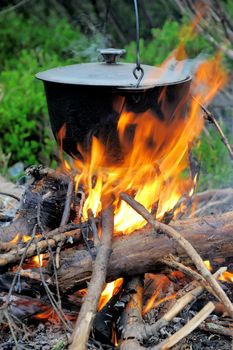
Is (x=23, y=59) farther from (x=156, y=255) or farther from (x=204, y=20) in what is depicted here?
(x=156, y=255)

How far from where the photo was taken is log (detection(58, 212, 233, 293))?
2.39 metres

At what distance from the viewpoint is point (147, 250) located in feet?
8.03

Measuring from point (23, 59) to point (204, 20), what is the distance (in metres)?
1.90

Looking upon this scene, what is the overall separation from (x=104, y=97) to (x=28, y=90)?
317 centimetres

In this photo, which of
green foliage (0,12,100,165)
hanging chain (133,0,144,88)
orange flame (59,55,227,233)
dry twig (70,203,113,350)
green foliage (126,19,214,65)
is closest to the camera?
dry twig (70,203,113,350)

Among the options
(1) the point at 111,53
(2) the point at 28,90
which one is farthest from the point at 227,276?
(2) the point at 28,90

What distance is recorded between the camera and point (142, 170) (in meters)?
2.74

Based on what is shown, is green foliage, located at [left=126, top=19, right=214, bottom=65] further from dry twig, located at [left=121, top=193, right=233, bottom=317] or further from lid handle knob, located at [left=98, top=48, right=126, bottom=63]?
dry twig, located at [left=121, top=193, right=233, bottom=317]

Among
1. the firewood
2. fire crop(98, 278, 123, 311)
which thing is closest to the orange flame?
the firewood

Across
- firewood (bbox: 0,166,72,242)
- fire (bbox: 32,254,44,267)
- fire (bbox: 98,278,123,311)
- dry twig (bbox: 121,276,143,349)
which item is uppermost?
firewood (bbox: 0,166,72,242)

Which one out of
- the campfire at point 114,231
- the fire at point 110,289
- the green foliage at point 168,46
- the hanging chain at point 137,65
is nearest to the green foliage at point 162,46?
the green foliage at point 168,46

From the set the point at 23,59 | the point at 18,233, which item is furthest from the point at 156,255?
the point at 23,59

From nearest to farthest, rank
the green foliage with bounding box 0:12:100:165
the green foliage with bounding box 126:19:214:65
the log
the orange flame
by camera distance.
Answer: the log → the orange flame → the green foliage with bounding box 0:12:100:165 → the green foliage with bounding box 126:19:214:65

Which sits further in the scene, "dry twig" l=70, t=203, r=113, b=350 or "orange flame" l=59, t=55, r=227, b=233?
"orange flame" l=59, t=55, r=227, b=233
